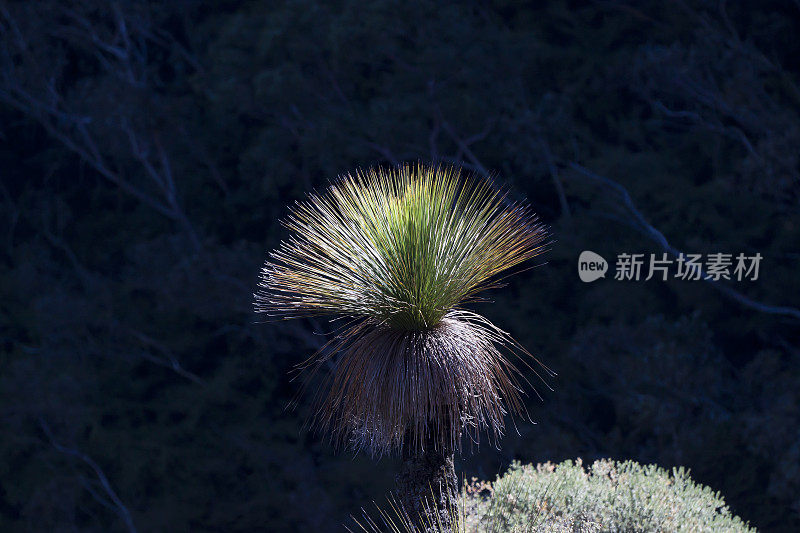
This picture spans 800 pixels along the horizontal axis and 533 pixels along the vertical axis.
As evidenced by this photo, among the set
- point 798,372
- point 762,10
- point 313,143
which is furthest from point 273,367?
point 762,10

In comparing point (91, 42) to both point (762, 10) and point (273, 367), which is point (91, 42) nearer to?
point (273, 367)

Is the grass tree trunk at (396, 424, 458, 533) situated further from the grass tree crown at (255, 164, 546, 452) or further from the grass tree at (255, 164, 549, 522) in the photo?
the grass tree crown at (255, 164, 546, 452)

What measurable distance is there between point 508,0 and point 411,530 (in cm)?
1161

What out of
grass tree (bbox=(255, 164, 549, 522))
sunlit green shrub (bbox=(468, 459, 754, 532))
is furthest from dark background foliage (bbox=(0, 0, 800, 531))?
grass tree (bbox=(255, 164, 549, 522))

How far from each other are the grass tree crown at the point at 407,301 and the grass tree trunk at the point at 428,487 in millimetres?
127

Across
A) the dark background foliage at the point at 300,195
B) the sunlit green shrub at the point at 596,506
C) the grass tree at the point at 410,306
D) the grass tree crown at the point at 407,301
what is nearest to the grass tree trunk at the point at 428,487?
the grass tree at the point at 410,306

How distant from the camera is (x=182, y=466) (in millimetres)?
16062

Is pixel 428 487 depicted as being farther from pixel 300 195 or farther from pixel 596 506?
pixel 300 195

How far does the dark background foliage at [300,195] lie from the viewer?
490 inches

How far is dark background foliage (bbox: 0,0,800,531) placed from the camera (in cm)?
1245

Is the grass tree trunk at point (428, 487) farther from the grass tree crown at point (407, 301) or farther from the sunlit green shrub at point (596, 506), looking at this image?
the sunlit green shrub at point (596, 506)

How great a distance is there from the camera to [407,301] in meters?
4.73

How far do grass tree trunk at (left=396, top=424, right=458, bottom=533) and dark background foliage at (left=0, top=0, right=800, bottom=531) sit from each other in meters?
6.97

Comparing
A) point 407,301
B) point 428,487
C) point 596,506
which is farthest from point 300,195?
point 407,301
